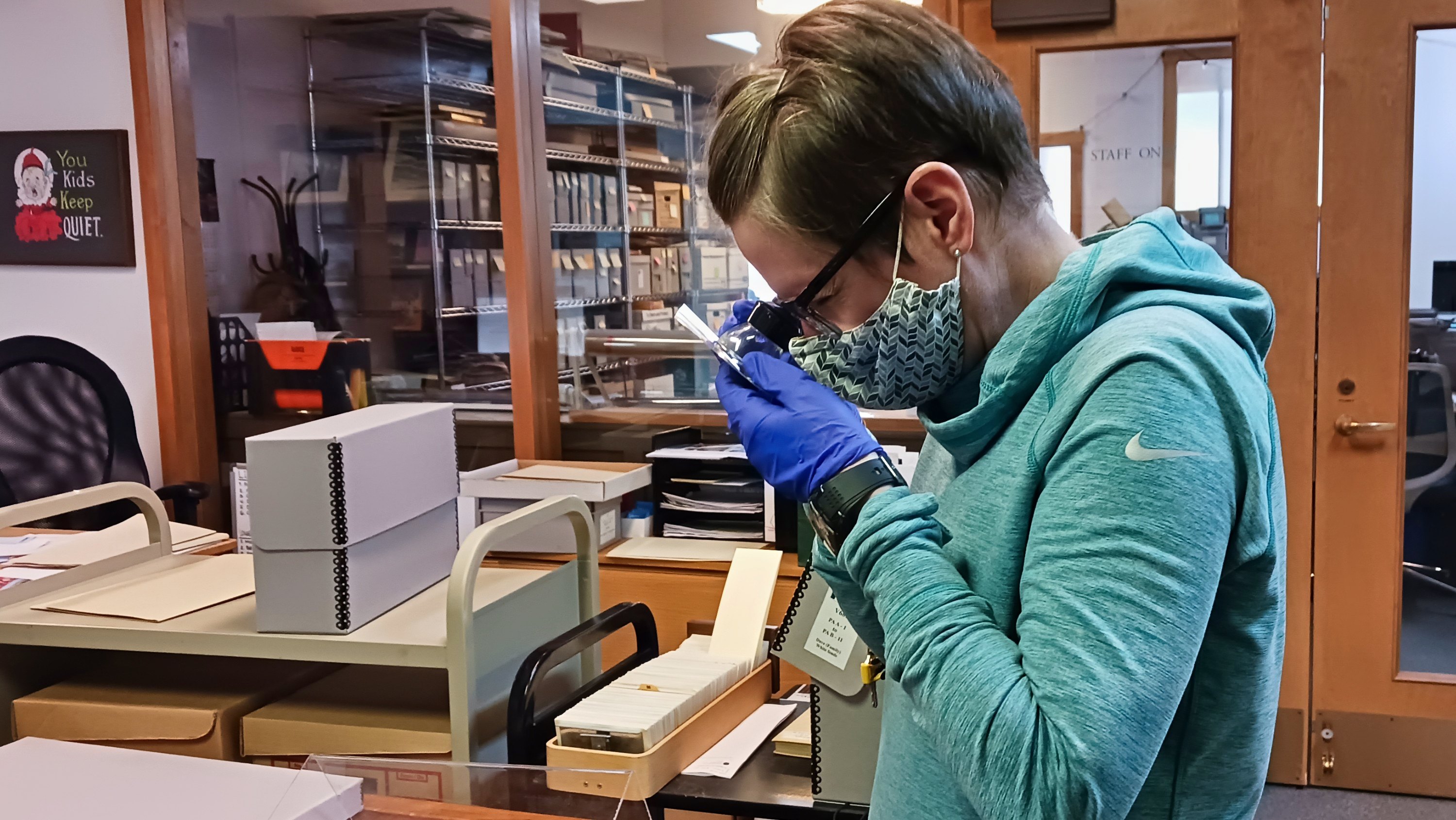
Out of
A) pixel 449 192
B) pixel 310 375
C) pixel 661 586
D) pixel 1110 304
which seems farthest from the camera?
pixel 449 192

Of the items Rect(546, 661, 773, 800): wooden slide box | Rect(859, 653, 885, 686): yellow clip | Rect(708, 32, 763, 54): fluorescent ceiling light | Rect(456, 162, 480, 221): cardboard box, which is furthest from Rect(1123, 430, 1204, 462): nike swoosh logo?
Rect(456, 162, 480, 221): cardboard box

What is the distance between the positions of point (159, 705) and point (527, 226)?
1858 millimetres

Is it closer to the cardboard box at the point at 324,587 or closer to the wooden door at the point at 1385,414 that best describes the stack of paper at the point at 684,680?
the cardboard box at the point at 324,587

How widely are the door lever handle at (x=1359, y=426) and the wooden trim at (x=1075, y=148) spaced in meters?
0.83

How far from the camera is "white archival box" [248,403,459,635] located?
1517 mm

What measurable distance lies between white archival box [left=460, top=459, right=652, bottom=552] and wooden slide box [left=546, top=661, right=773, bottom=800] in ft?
3.18

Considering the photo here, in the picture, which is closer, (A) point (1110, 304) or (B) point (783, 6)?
(A) point (1110, 304)

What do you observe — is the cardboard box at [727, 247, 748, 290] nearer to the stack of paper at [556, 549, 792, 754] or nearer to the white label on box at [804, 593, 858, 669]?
the stack of paper at [556, 549, 792, 754]

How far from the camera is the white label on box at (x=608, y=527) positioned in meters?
2.88

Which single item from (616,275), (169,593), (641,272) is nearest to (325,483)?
(169,593)

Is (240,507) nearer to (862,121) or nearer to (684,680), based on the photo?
(684,680)

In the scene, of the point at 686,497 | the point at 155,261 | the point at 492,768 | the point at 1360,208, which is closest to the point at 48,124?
the point at 155,261

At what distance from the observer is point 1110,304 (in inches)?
28.1

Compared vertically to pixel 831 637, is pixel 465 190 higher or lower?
higher
